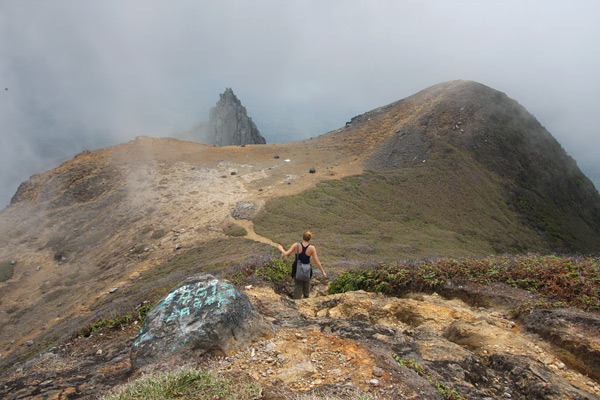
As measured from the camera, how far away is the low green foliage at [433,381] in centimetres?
470

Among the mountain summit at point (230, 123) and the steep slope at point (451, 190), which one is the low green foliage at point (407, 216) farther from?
the mountain summit at point (230, 123)

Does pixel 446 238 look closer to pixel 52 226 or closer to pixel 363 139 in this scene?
pixel 363 139

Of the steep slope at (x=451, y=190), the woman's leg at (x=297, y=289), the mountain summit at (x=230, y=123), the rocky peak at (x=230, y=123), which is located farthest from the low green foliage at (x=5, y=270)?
the rocky peak at (x=230, y=123)

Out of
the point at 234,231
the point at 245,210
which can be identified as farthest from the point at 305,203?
the point at 234,231

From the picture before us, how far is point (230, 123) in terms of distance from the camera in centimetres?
11856

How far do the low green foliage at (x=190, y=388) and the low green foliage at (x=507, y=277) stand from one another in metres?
7.11

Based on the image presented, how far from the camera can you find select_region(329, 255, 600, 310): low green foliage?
306 inches

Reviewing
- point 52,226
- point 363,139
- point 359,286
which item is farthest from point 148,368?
point 363,139

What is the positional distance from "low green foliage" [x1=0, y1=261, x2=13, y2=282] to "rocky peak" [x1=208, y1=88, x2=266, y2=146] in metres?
91.4

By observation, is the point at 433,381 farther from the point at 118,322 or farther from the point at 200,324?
the point at 118,322

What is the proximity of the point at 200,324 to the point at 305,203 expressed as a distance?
27981mm

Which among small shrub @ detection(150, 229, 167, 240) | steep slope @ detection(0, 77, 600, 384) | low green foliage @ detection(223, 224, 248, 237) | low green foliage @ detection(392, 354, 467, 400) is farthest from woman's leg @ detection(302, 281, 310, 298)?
small shrub @ detection(150, 229, 167, 240)

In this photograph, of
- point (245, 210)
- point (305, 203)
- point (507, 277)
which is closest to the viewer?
point (507, 277)

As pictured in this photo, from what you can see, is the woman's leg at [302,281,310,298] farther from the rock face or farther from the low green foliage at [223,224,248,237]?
the low green foliage at [223,224,248,237]
